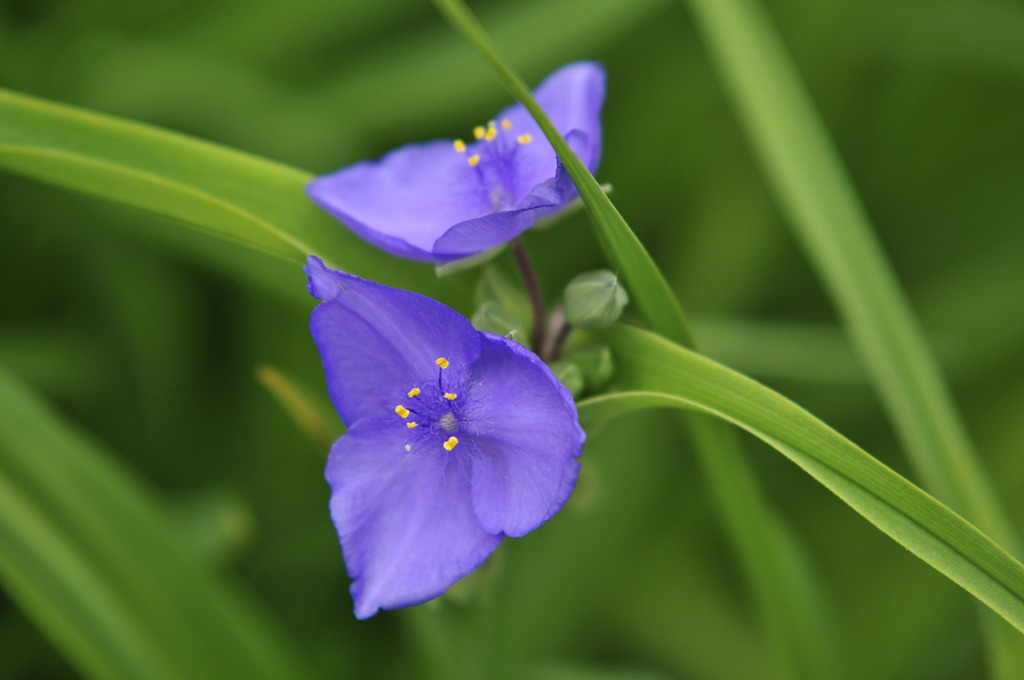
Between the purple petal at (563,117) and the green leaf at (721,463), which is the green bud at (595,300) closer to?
the green leaf at (721,463)

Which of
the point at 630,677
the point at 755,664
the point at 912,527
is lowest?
the point at 755,664

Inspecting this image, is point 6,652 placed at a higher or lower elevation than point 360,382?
lower

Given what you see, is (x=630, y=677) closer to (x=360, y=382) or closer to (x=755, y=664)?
(x=755, y=664)

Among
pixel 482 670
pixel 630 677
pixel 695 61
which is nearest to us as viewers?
pixel 482 670

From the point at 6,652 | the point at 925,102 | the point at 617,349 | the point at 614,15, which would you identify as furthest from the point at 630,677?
the point at 925,102

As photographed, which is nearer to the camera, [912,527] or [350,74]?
[912,527]

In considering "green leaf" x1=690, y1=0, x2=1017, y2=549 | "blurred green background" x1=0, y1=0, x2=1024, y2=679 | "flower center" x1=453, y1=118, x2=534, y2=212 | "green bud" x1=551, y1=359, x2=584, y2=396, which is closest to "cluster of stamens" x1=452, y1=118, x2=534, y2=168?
"flower center" x1=453, y1=118, x2=534, y2=212

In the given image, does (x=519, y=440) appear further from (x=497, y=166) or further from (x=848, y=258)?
(x=848, y=258)
